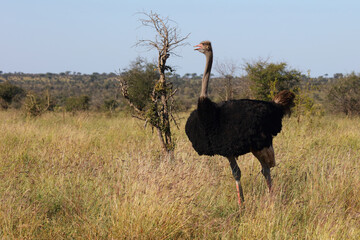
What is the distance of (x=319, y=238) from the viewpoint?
115 inches

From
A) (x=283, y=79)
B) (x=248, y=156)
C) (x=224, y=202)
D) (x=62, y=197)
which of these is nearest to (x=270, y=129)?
(x=224, y=202)

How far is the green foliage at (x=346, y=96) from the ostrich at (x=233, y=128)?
14.5 meters

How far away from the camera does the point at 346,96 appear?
58.4 ft

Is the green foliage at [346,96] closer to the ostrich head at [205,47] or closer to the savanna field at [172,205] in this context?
the savanna field at [172,205]

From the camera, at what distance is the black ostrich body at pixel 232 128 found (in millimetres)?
3777

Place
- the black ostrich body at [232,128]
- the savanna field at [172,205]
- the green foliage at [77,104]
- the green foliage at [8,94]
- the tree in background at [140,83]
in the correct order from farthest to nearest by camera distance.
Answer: the green foliage at [8,94]
the green foliage at [77,104]
the tree in background at [140,83]
the black ostrich body at [232,128]
the savanna field at [172,205]

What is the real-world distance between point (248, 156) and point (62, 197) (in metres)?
2.94

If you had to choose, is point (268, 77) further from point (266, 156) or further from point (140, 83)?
point (266, 156)

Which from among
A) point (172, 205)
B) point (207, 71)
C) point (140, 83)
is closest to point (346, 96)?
point (140, 83)

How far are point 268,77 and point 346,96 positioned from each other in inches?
201

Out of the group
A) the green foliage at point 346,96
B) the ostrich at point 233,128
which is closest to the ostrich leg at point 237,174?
the ostrich at point 233,128

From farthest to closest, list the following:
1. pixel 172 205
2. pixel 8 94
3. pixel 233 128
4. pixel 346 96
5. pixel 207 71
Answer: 1. pixel 8 94
2. pixel 346 96
3. pixel 207 71
4. pixel 233 128
5. pixel 172 205

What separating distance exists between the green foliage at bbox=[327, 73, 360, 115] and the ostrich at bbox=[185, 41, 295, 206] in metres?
14.5

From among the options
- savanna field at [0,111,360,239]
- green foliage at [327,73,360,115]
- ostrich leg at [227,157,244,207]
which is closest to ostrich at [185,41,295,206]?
ostrich leg at [227,157,244,207]
